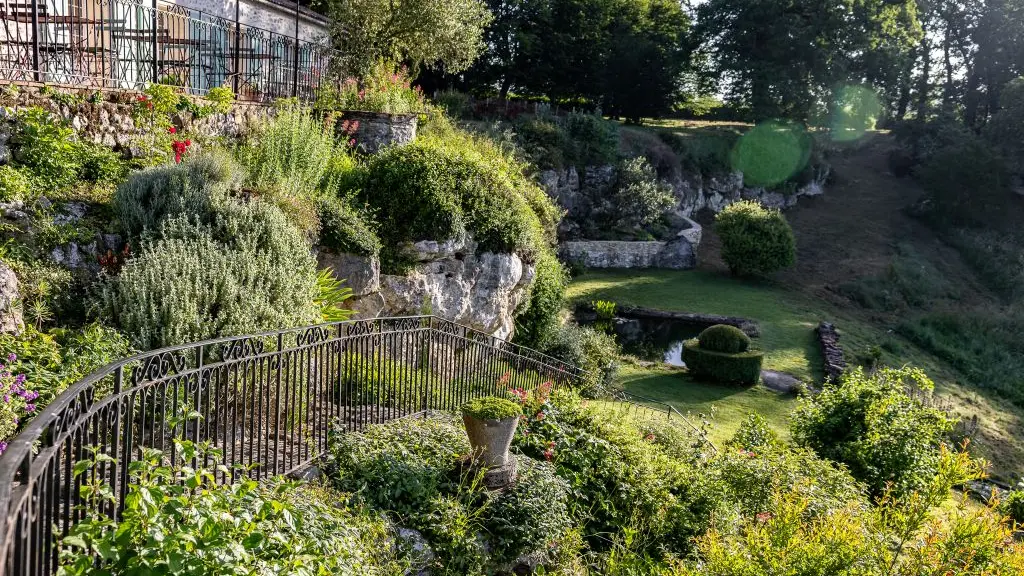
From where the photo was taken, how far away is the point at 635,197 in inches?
1123

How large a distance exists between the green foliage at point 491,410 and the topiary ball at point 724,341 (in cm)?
1215

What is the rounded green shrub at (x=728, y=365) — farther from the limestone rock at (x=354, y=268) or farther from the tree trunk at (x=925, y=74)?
the tree trunk at (x=925, y=74)

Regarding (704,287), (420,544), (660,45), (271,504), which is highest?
(660,45)

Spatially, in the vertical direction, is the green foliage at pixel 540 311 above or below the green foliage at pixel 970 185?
below

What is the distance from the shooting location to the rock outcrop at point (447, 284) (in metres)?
10.1

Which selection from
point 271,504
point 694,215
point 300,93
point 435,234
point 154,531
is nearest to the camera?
point 154,531

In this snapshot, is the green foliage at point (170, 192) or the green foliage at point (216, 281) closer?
the green foliage at point (216, 281)

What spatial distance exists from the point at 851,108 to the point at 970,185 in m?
8.14

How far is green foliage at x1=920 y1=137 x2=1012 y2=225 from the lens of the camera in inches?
1428

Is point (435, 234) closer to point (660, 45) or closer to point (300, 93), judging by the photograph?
point (300, 93)

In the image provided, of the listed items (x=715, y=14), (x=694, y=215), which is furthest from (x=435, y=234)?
(x=715, y=14)

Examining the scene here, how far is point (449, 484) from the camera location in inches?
231

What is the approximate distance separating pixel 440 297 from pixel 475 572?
6.94 metres

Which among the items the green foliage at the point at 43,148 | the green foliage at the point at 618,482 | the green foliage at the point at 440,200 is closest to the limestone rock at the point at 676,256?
the green foliage at the point at 440,200
